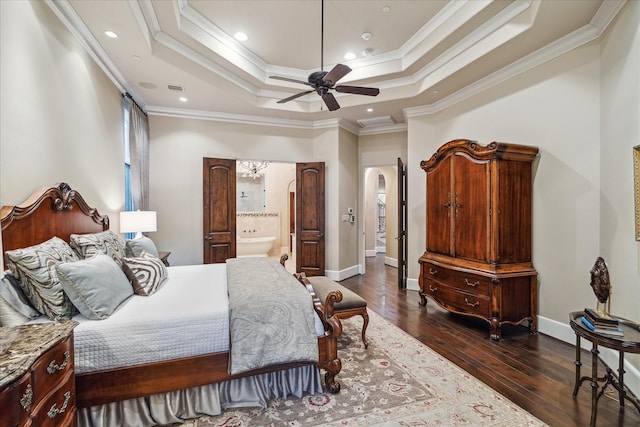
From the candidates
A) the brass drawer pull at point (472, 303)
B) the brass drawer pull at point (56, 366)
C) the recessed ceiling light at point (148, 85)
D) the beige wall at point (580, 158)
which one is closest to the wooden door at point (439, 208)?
the brass drawer pull at point (472, 303)

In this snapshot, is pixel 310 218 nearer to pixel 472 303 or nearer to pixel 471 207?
pixel 471 207

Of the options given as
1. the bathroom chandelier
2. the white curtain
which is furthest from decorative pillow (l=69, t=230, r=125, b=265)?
the bathroom chandelier

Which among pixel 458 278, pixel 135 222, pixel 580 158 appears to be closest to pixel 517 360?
pixel 458 278

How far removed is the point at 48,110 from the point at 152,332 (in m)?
2.02

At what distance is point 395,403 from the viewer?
6.95 feet

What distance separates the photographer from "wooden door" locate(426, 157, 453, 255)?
376cm

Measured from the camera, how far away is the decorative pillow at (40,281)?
176cm

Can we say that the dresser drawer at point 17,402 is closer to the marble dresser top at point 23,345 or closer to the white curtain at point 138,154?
the marble dresser top at point 23,345

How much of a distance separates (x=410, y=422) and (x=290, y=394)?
87 centimetres

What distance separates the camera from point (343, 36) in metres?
3.72

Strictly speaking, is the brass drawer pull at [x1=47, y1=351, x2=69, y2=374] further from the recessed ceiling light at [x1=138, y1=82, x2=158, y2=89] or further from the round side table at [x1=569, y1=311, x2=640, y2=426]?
the recessed ceiling light at [x1=138, y1=82, x2=158, y2=89]

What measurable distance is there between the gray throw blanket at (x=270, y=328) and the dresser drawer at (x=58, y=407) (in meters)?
0.83

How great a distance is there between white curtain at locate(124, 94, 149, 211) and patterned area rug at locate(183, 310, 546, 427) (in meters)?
3.43

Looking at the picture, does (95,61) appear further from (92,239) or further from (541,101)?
(541,101)
